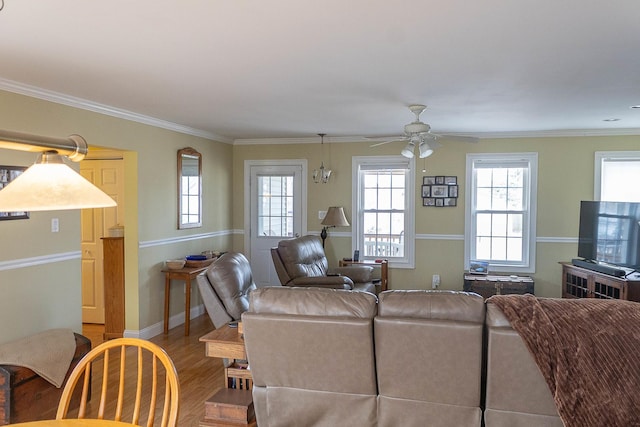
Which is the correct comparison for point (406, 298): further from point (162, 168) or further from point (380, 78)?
point (162, 168)

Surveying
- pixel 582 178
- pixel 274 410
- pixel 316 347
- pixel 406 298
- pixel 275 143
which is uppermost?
pixel 275 143

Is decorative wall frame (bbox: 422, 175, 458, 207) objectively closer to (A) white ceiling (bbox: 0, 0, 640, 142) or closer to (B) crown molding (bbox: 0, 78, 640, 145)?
(B) crown molding (bbox: 0, 78, 640, 145)

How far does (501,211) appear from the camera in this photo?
6.59m

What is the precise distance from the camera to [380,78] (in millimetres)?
3486

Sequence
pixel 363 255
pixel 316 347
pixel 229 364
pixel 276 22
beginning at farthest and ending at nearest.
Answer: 1. pixel 363 255
2. pixel 229 364
3. pixel 316 347
4. pixel 276 22

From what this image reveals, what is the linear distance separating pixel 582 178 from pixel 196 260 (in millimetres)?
4911

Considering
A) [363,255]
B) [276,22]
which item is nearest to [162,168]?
[363,255]

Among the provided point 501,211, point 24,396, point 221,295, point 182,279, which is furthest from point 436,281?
point 24,396

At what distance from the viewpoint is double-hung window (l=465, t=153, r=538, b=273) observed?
21.2 ft

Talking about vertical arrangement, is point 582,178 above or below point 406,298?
above

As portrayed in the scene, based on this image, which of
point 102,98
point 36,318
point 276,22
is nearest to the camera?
point 276,22

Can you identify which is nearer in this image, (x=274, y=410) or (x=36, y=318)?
(x=274, y=410)

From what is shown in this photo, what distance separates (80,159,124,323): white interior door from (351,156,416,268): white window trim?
309 cm

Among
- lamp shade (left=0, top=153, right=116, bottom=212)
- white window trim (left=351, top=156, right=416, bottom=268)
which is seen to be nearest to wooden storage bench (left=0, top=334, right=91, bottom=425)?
lamp shade (left=0, top=153, right=116, bottom=212)
